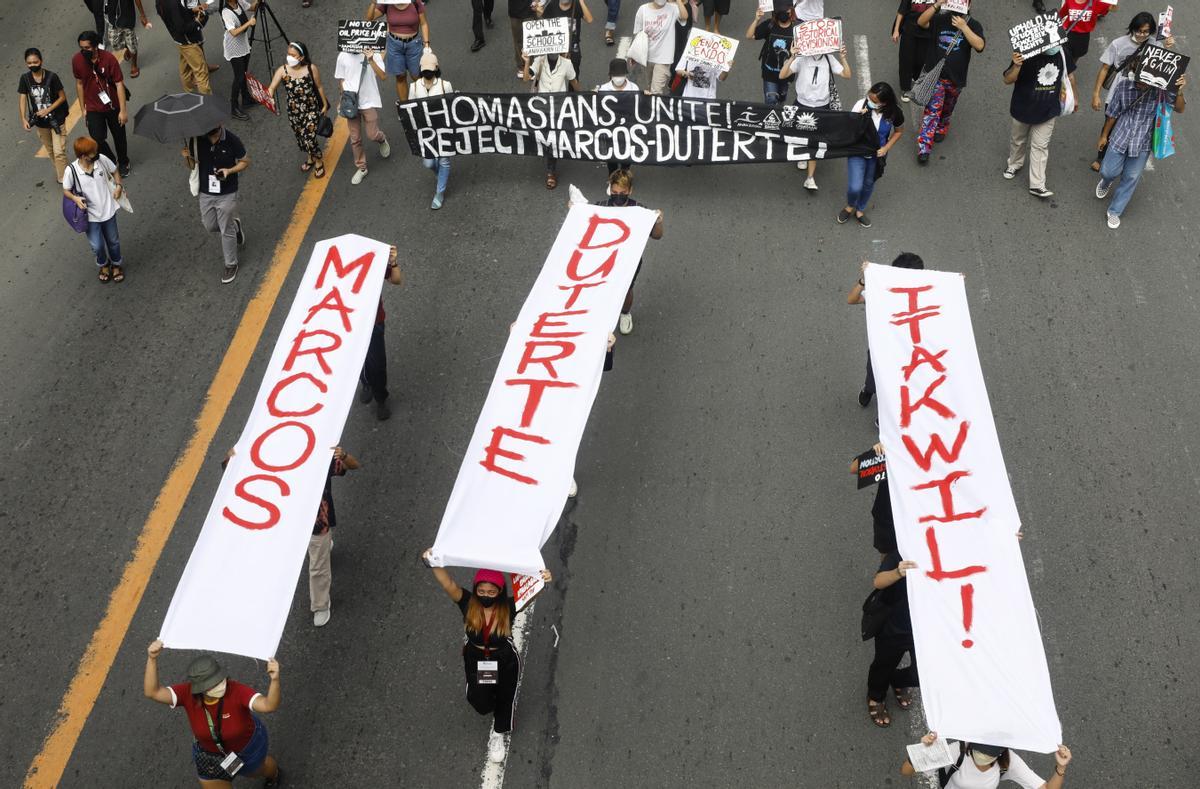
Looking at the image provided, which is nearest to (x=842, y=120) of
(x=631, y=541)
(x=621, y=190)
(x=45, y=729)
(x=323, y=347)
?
(x=621, y=190)

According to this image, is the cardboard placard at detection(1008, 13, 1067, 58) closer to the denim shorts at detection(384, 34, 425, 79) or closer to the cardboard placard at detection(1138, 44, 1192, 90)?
the cardboard placard at detection(1138, 44, 1192, 90)

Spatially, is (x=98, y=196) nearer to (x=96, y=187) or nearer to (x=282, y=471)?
(x=96, y=187)

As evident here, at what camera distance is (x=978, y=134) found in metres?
12.5

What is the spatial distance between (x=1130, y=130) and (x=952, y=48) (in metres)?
2.17

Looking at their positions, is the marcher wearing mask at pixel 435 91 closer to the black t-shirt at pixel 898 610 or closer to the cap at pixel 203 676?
the cap at pixel 203 676

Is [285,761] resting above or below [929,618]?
below

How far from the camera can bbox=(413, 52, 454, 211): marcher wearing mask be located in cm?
1134

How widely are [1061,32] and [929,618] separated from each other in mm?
7359

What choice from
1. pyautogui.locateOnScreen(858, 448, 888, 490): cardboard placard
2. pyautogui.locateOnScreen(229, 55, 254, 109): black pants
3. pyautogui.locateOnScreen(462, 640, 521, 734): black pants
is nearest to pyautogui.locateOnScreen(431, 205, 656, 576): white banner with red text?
pyautogui.locateOnScreen(462, 640, 521, 734): black pants

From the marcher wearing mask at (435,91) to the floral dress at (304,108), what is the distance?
3.74ft

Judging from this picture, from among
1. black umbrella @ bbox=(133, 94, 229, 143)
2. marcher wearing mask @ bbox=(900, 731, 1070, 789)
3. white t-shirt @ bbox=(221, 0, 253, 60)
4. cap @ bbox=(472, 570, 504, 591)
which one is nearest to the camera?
marcher wearing mask @ bbox=(900, 731, 1070, 789)

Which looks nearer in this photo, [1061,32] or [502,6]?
[1061,32]

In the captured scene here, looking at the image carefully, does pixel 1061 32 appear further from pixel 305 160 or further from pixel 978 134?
pixel 305 160

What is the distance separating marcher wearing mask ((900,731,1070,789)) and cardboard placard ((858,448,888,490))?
6.30 ft
